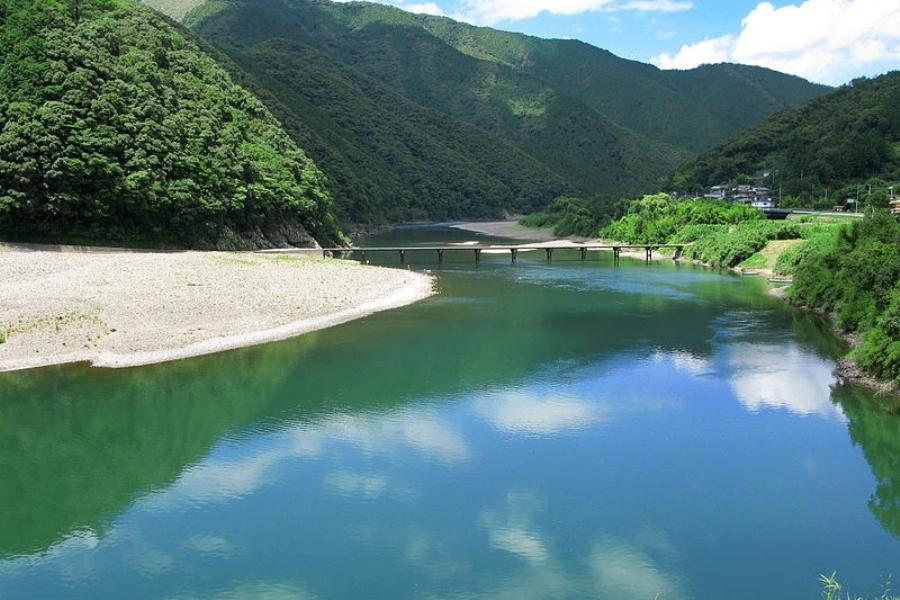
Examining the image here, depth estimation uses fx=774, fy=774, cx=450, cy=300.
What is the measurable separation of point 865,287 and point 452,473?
84.3 ft

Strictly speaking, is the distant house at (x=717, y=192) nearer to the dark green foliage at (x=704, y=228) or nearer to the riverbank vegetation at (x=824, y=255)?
the dark green foliage at (x=704, y=228)

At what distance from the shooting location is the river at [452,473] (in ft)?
54.4

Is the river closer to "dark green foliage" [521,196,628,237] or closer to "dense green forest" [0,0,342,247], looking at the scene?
"dense green forest" [0,0,342,247]

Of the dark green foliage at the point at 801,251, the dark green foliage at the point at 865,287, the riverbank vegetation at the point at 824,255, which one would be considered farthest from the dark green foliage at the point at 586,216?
the dark green foliage at the point at 865,287

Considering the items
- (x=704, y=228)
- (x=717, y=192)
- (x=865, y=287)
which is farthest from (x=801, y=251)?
(x=717, y=192)


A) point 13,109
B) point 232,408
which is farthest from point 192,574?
point 13,109

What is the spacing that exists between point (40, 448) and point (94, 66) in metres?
57.2

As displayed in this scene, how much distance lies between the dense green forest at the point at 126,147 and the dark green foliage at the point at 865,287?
5173 cm

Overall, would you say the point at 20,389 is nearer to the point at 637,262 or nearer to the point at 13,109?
the point at 13,109

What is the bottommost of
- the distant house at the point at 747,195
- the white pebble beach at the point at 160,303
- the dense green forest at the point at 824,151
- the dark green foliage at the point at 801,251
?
the white pebble beach at the point at 160,303

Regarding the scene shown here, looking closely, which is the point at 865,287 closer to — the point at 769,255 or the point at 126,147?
the point at 769,255

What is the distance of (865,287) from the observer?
37312mm

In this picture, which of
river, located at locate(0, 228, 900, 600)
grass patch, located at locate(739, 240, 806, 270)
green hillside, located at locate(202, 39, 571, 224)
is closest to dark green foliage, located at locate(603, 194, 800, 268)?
grass patch, located at locate(739, 240, 806, 270)

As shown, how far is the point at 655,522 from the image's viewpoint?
18.9 meters
